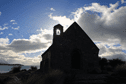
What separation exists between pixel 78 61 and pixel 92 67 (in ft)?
6.76

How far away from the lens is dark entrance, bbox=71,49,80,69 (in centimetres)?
1354

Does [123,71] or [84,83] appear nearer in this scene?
[84,83]

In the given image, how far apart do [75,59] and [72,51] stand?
4.32 feet

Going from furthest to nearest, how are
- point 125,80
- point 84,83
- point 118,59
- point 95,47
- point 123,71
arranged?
point 118,59 → point 95,47 → point 123,71 → point 125,80 → point 84,83

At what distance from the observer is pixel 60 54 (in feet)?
43.0

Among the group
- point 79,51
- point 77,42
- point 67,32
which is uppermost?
point 67,32

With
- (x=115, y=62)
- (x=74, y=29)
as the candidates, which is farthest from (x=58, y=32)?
(x=115, y=62)

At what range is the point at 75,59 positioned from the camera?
13719mm

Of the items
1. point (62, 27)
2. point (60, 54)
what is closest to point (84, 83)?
point (60, 54)

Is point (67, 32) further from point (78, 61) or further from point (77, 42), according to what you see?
point (78, 61)

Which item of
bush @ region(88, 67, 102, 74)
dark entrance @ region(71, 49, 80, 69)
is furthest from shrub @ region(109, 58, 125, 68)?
dark entrance @ region(71, 49, 80, 69)

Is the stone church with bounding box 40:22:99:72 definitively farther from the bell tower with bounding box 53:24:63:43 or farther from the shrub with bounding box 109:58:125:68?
the shrub with bounding box 109:58:125:68

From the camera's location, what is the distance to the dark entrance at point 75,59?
1354 centimetres

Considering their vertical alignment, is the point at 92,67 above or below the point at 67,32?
below
